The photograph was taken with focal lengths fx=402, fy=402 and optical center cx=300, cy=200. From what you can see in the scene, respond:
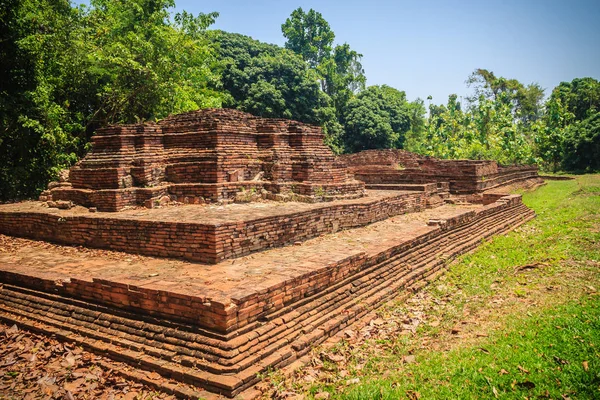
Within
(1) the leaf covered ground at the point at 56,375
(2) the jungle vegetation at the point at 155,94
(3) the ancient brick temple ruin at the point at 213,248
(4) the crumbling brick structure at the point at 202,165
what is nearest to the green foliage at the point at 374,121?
(2) the jungle vegetation at the point at 155,94

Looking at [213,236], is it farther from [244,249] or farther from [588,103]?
[588,103]

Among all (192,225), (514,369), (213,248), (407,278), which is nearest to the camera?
(514,369)

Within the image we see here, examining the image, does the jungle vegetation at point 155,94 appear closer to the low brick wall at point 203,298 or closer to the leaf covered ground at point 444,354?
the low brick wall at point 203,298

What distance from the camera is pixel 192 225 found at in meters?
5.39

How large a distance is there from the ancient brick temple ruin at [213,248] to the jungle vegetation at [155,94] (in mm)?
3591

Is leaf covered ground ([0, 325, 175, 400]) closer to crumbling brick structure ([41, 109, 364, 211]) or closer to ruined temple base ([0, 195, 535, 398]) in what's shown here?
ruined temple base ([0, 195, 535, 398])

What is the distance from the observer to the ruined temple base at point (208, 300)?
3.57m

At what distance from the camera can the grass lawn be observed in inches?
126

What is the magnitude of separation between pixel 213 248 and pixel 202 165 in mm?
2966

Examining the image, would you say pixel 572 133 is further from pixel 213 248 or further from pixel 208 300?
pixel 208 300

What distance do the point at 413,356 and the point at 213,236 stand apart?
2.78 m

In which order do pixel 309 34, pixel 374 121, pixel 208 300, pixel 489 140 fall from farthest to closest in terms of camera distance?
A: pixel 309 34 < pixel 374 121 < pixel 489 140 < pixel 208 300

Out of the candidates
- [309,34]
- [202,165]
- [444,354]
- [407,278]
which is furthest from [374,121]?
[444,354]

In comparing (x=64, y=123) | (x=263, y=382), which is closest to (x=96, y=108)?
(x=64, y=123)
